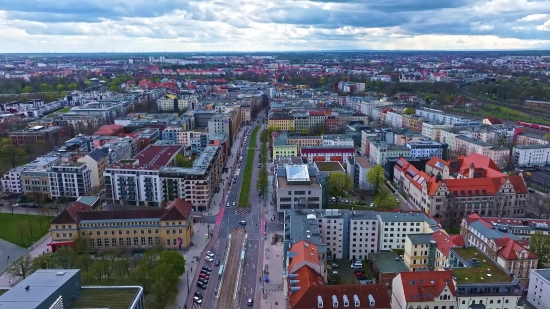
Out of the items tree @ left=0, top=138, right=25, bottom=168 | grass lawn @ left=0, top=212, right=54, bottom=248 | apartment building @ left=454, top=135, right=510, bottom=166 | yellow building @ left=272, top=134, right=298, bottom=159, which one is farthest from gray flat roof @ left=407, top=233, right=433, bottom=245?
tree @ left=0, top=138, right=25, bottom=168

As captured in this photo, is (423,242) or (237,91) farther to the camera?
(237,91)

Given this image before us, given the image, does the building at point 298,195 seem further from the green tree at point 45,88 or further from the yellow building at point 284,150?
the green tree at point 45,88

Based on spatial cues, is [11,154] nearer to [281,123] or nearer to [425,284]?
[281,123]

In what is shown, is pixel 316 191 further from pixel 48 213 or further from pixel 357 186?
pixel 48 213

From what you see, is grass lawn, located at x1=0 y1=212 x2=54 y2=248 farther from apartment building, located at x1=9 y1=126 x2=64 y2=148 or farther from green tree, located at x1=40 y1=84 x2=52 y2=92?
green tree, located at x1=40 y1=84 x2=52 y2=92

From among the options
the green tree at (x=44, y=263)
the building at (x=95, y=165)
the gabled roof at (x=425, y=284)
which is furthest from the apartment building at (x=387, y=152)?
the green tree at (x=44, y=263)

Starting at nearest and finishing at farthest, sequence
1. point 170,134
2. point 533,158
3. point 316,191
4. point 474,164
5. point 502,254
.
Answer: point 502,254, point 316,191, point 474,164, point 533,158, point 170,134

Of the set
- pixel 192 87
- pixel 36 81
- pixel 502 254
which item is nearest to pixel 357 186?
pixel 502 254
